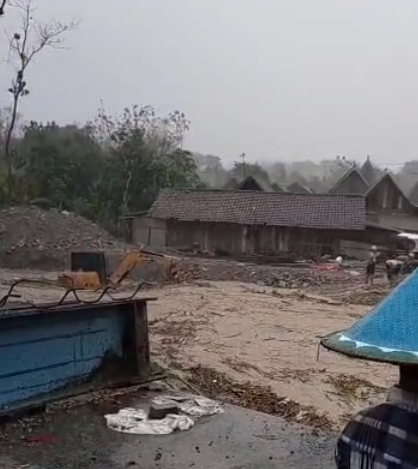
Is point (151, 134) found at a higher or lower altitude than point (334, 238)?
higher

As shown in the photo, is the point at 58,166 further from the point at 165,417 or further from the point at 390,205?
the point at 165,417

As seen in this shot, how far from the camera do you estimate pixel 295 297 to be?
61.6ft

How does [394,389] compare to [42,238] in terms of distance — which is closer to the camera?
[394,389]

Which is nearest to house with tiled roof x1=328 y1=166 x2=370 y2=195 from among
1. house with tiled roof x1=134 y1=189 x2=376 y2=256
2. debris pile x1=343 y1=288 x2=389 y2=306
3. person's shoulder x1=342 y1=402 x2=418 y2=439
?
house with tiled roof x1=134 y1=189 x2=376 y2=256

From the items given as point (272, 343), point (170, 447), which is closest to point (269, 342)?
point (272, 343)

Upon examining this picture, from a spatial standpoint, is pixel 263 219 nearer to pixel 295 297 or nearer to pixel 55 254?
pixel 55 254

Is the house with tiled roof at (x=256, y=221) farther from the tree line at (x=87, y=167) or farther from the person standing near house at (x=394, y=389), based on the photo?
the person standing near house at (x=394, y=389)

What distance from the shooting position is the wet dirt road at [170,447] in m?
5.40

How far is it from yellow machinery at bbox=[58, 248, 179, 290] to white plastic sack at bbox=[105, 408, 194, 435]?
961cm

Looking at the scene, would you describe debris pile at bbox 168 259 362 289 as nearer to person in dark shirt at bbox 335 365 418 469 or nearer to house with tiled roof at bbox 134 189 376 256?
house with tiled roof at bbox 134 189 376 256

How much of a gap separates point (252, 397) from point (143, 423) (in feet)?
6.62

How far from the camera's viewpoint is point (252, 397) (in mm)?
7934

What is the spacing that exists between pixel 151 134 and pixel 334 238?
50.9 ft

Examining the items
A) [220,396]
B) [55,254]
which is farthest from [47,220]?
[220,396]
